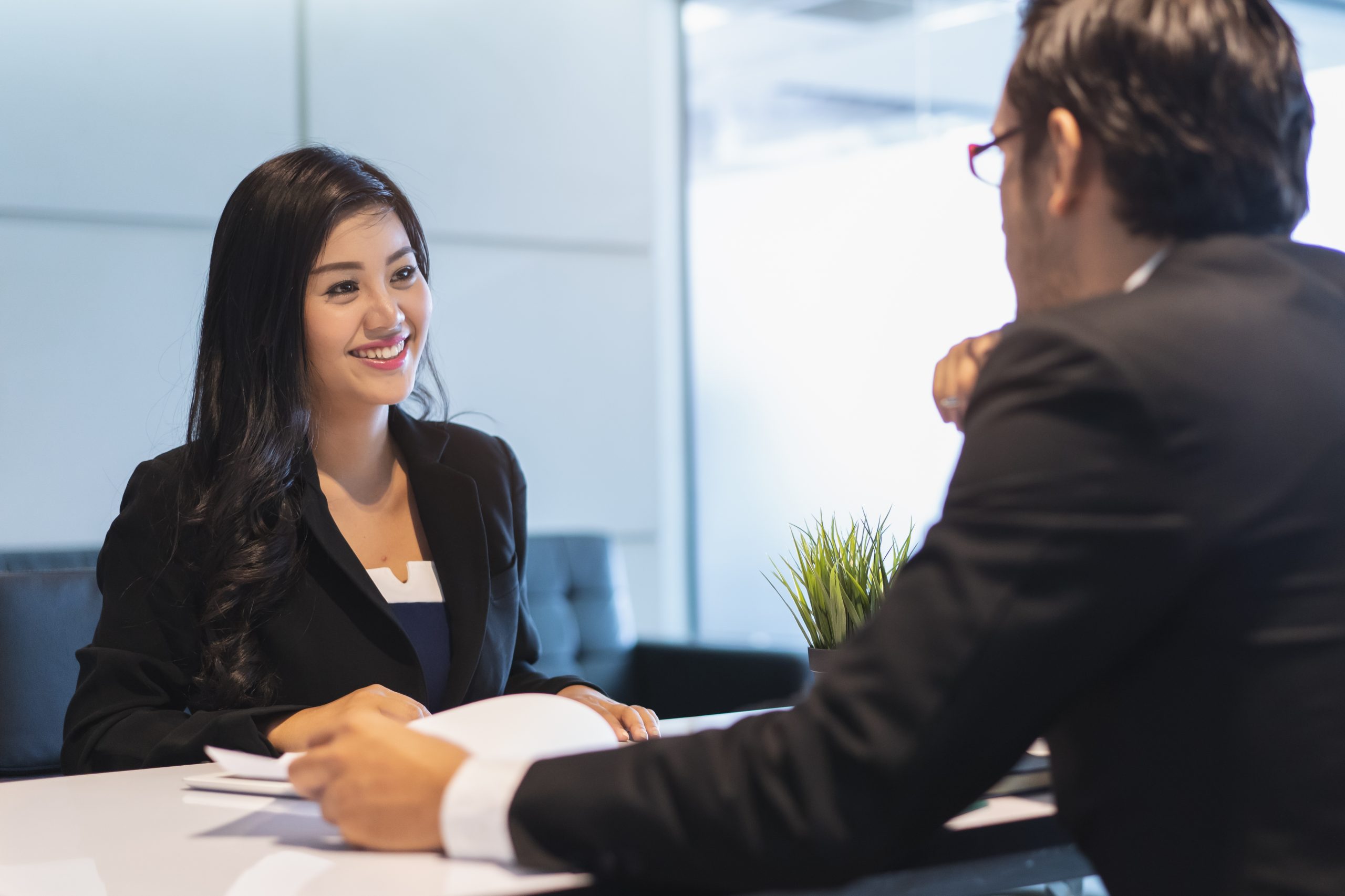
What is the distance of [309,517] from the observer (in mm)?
1895

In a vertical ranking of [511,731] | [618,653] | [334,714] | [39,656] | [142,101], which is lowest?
[618,653]

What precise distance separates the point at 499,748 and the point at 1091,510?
1.65 ft

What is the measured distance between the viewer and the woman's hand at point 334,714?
4.57 ft

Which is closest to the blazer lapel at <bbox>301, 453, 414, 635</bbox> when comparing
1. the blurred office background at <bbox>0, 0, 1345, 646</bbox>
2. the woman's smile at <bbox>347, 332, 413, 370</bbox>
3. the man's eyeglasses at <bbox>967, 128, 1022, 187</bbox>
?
the woman's smile at <bbox>347, 332, 413, 370</bbox>

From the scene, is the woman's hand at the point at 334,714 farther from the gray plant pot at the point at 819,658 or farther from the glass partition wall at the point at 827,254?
the glass partition wall at the point at 827,254

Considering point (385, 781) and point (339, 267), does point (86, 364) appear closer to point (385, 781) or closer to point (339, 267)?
point (339, 267)

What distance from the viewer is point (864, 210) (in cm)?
455

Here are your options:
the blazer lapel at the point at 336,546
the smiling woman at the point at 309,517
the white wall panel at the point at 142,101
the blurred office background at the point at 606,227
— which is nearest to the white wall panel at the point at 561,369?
the blurred office background at the point at 606,227

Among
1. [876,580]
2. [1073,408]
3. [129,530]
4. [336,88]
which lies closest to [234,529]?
[129,530]

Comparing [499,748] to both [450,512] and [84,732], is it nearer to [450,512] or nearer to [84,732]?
[84,732]

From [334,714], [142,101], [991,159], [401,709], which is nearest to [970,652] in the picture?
[991,159]

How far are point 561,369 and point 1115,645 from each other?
333 cm

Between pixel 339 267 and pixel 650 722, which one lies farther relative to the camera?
pixel 339 267

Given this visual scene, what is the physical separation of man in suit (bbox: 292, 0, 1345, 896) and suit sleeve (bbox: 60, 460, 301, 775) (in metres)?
0.83
